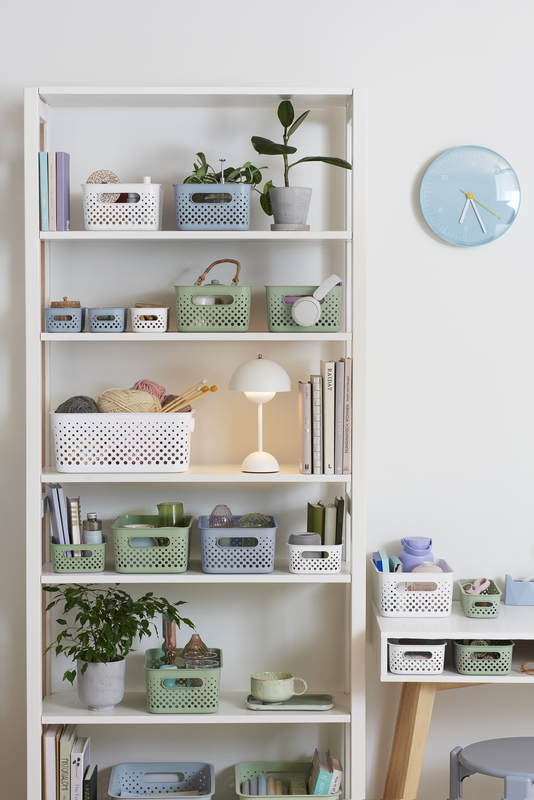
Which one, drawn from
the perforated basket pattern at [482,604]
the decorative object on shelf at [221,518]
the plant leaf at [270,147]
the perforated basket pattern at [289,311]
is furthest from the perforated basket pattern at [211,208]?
the perforated basket pattern at [482,604]

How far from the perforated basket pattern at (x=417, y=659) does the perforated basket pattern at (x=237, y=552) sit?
1.31 ft

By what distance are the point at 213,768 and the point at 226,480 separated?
0.89 metres

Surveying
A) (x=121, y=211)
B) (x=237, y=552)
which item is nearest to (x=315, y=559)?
(x=237, y=552)

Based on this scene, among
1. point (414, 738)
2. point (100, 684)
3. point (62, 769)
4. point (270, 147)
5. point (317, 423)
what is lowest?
point (62, 769)

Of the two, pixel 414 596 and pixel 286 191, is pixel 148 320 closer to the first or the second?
pixel 286 191

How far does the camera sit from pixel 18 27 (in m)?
2.18

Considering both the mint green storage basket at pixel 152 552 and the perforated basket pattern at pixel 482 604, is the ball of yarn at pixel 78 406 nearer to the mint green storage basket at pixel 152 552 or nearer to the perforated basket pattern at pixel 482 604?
the mint green storage basket at pixel 152 552

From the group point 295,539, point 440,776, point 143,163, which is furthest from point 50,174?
point 440,776

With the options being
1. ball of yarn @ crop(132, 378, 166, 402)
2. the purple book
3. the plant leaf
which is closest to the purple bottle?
ball of yarn @ crop(132, 378, 166, 402)

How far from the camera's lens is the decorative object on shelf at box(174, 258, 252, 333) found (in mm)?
2023

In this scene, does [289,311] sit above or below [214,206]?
below

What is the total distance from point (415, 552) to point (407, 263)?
85 cm

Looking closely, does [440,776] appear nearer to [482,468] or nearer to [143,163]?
[482,468]

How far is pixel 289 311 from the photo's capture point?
2029 mm
